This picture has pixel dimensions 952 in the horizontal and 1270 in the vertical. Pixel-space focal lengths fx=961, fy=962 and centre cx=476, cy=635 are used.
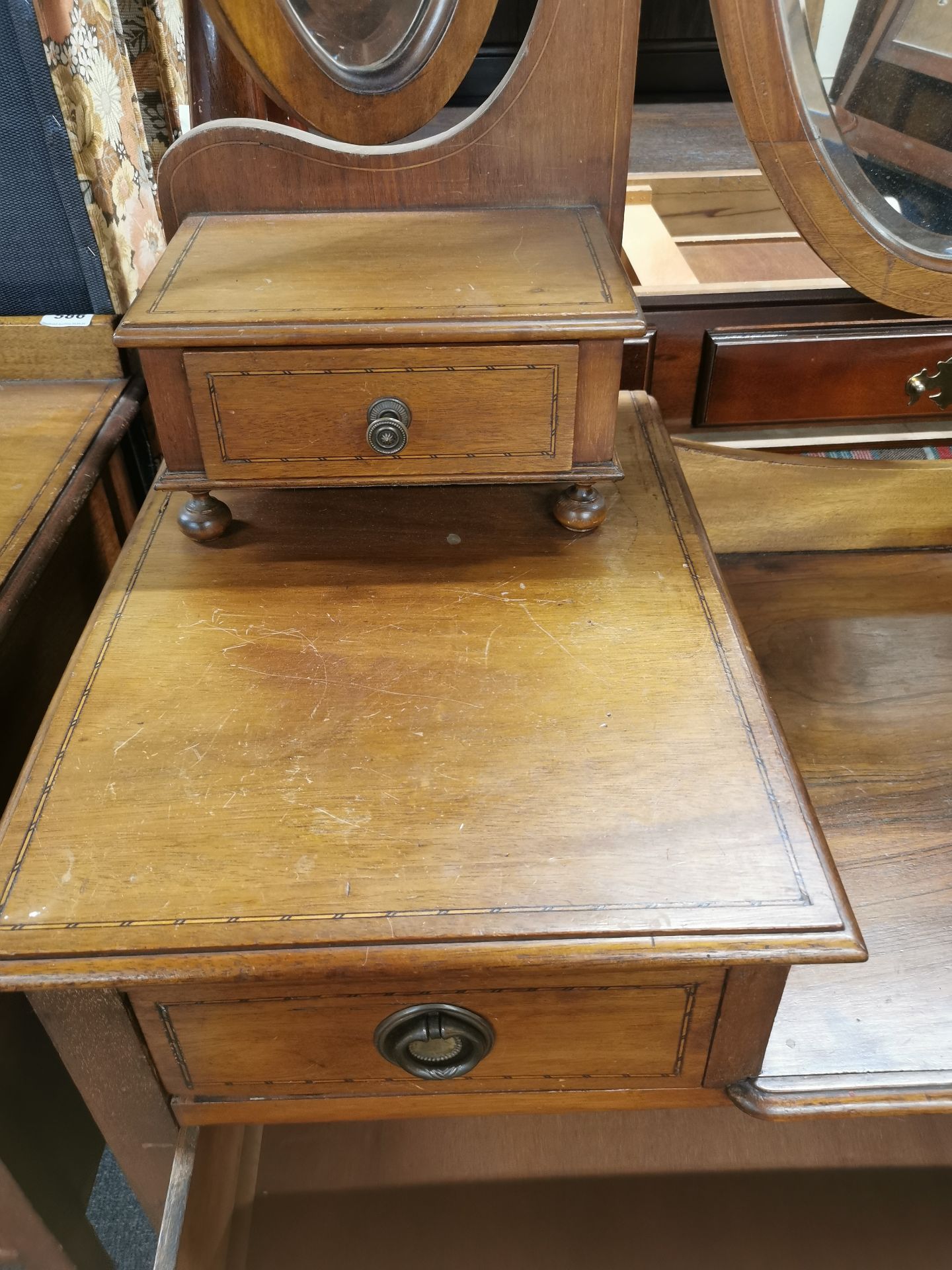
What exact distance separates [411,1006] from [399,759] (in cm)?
14

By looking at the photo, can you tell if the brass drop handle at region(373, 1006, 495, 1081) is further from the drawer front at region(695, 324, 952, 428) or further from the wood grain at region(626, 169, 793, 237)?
the wood grain at region(626, 169, 793, 237)

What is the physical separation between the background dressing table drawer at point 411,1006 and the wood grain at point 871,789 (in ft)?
0.30

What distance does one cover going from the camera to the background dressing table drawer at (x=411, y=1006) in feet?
1.82

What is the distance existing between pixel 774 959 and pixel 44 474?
707mm

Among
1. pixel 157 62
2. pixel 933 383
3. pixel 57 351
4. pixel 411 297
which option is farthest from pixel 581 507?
pixel 157 62

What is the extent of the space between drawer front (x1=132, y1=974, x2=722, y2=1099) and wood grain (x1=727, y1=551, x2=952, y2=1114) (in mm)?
92

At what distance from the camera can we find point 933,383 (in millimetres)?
920

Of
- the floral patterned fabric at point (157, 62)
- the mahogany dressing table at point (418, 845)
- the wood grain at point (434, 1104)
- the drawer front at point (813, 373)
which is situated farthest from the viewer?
the floral patterned fabric at point (157, 62)

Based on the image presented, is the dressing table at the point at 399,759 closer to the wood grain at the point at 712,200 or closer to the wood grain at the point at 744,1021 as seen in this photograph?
the wood grain at the point at 744,1021

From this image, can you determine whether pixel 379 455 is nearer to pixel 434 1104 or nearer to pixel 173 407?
pixel 173 407

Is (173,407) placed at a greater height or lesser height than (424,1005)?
greater

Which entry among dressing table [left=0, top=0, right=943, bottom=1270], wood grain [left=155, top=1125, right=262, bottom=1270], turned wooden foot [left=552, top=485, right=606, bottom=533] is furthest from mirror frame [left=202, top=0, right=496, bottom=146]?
wood grain [left=155, top=1125, right=262, bottom=1270]

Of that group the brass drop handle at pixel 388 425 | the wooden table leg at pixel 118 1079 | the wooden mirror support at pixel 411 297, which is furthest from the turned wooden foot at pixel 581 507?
the wooden table leg at pixel 118 1079

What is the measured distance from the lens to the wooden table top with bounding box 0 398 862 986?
0.50 m
